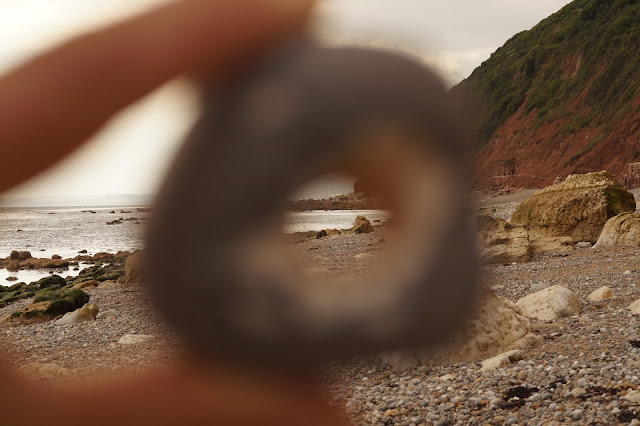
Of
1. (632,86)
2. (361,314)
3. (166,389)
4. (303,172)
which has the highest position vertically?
(632,86)

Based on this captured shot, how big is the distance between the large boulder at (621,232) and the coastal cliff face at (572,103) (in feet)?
93.6

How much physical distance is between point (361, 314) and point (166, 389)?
92cm

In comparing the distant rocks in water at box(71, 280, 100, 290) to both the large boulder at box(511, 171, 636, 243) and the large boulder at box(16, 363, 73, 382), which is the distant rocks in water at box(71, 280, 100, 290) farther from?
the large boulder at box(16, 363, 73, 382)

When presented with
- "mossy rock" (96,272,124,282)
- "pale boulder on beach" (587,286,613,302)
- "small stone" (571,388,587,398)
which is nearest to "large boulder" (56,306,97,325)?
"mossy rock" (96,272,124,282)

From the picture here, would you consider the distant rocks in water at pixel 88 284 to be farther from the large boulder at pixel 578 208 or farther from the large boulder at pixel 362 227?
the large boulder at pixel 578 208

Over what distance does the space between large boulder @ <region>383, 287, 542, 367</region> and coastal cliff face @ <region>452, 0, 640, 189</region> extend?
36028 millimetres

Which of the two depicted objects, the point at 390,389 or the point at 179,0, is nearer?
the point at 179,0

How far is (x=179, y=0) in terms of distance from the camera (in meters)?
2.09

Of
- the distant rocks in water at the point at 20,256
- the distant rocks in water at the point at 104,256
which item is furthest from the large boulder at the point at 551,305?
the distant rocks in water at the point at 20,256

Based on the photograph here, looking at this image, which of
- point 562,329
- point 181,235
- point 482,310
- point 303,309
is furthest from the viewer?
point 562,329

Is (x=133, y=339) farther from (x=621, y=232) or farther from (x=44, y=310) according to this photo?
(x=621, y=232)

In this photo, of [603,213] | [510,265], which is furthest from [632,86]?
[510,265]

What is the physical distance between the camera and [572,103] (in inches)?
1997

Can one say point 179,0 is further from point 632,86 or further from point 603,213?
point 632,86
